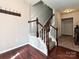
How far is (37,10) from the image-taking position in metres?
5.76

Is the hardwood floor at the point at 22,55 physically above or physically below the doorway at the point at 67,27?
below

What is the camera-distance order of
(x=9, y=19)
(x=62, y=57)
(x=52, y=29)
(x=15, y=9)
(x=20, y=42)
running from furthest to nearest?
(x=52, y=29) → (x=20, y=42) → (x=15, y=9) → (x=9, y=19) → (x=62, y=57)

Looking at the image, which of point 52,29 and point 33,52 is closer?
point 33,52

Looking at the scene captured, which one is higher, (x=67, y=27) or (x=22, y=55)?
(x=67, y=27)

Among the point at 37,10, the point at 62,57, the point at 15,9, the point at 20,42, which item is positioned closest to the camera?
the point at 62,57

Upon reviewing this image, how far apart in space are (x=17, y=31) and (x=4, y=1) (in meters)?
1.55

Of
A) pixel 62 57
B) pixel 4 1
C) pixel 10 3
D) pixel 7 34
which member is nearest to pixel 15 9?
pixel 10 3

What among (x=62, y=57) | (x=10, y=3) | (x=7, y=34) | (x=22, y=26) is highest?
(x=10, y=3)

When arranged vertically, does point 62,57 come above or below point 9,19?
below

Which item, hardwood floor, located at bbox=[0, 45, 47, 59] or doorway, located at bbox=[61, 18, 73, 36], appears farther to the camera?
doorway, located at bbox=[61, 18, 73, 36]

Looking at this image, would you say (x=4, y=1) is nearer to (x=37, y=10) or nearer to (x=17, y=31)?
(x=17, y=31)

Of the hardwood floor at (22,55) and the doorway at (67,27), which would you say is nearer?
the hardwood floor at (22,55)

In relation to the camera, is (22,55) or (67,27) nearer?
(22,55)

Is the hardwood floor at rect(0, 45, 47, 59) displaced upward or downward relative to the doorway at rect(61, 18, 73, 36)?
downward
